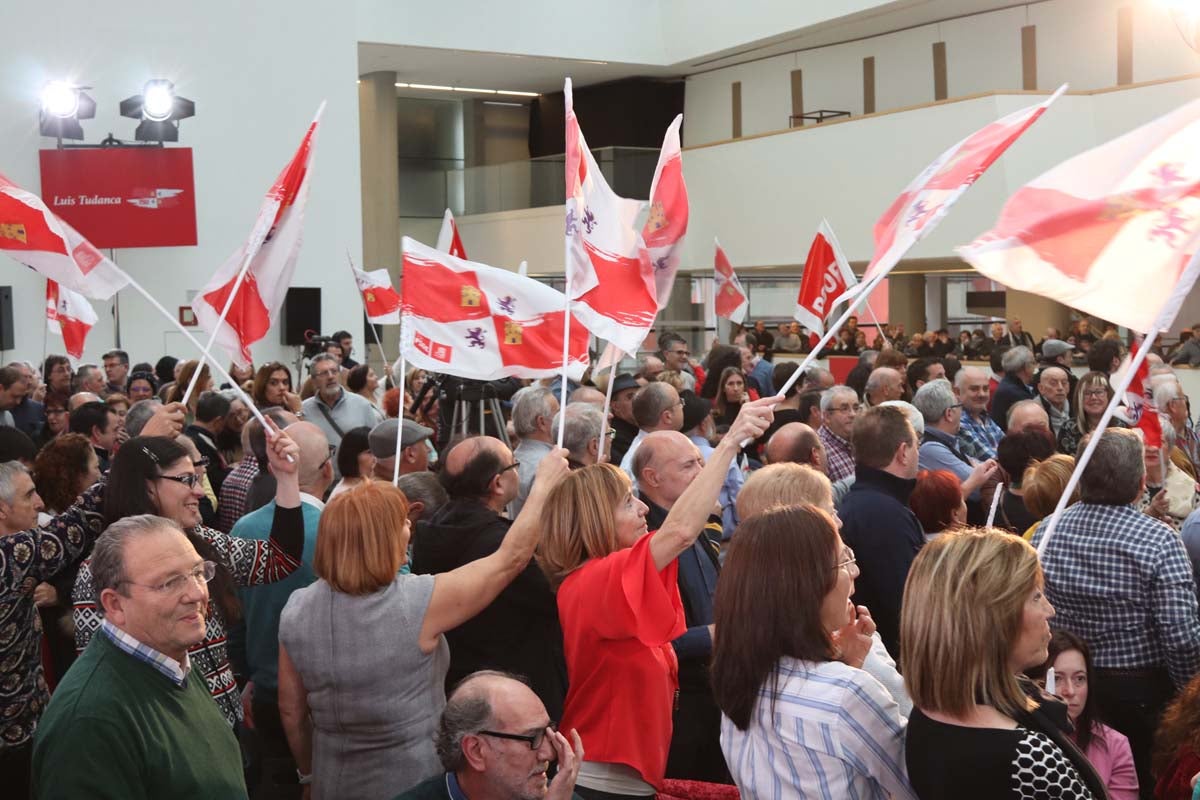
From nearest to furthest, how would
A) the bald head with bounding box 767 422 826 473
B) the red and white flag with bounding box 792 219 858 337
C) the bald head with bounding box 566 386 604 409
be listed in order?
the bald head with bounding box 767 422 826 473 → the bald head with bounding box 566 386 604 409 → the red and white flag with bounding box 792 219 858 337

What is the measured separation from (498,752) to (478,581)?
0.86 m

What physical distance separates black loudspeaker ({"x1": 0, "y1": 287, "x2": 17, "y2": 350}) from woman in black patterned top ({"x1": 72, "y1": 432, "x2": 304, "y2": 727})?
545 inches

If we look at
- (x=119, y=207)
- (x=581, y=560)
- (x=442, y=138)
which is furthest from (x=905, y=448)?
(x=442, y=138)

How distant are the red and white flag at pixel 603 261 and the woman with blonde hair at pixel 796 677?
2.31 m

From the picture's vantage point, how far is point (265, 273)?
20.9 feet

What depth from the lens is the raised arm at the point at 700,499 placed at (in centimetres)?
358

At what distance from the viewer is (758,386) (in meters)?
13.1

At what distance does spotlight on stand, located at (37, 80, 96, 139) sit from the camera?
1653cm

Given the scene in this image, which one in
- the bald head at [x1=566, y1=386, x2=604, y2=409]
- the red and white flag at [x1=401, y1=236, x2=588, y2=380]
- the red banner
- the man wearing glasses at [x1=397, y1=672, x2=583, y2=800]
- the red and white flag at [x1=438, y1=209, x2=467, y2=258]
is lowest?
the man wearing glasses at [x1=397, y1=672, x2=583, y2=800]

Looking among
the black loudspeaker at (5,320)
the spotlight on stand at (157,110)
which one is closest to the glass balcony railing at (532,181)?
the spotlight on stand at (157,110)

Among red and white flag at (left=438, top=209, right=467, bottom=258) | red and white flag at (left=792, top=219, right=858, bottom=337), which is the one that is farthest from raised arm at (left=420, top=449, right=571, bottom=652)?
red and white flag at (left=792, top=219, right=858, bottom=337)

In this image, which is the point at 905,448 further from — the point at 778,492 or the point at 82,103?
the point at 82,103

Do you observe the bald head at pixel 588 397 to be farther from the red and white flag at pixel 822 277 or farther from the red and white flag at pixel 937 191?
the red and white flag at pixel 937 191

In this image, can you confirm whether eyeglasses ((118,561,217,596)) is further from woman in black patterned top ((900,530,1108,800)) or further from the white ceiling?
the white ceiling
